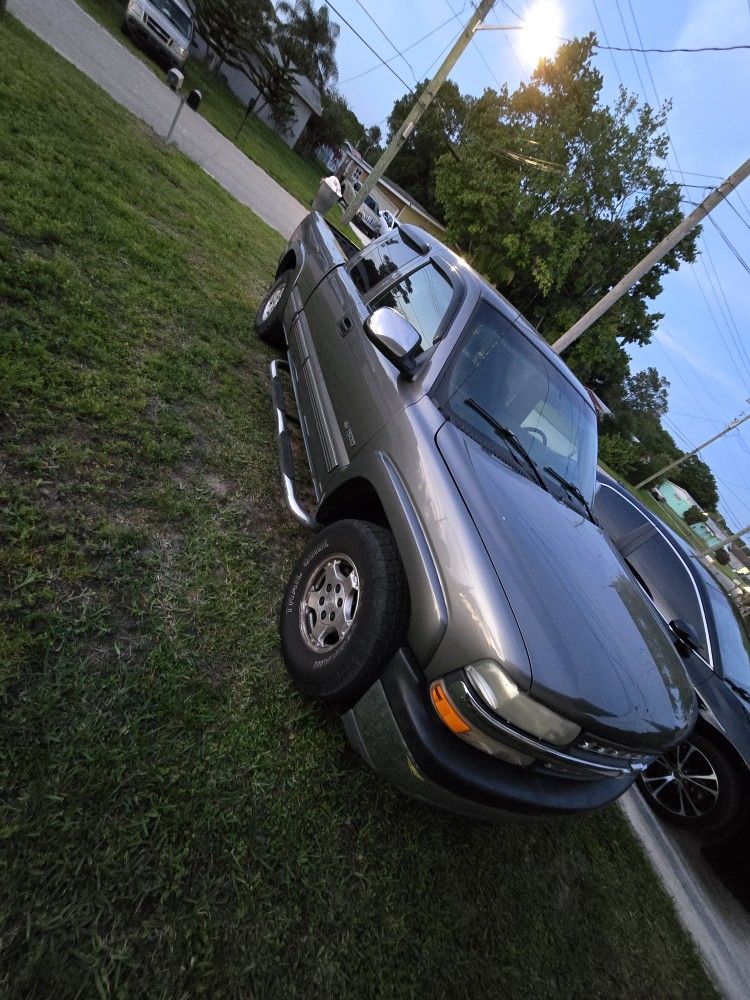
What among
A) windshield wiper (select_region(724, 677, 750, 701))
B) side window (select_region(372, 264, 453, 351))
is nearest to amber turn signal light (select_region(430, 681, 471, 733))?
side window (select_region(372, 264, 453, 351))

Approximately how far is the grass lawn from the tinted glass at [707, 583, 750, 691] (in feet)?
4.71

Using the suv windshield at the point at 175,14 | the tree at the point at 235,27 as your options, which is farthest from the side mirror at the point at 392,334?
the tree at the point at 235,27

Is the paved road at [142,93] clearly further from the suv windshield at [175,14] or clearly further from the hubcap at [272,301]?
the hubcap at [272,301]

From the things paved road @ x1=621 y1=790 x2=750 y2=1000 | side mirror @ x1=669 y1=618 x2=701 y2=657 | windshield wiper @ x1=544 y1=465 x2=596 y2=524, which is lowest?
paved road @ x1=621 y1=790 x2=750 y2=1000

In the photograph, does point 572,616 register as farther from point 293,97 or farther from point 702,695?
point 293,97

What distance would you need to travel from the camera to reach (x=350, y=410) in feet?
8.94

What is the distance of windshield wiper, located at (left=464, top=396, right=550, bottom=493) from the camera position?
2502 millimetres

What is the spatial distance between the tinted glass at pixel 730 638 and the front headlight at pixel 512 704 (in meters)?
2.74

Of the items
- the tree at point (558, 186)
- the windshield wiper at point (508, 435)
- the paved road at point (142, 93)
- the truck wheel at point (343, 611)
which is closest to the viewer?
the truck wheel at point (343, 611)

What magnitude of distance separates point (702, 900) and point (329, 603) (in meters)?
3.26

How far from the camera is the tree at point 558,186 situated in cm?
2044

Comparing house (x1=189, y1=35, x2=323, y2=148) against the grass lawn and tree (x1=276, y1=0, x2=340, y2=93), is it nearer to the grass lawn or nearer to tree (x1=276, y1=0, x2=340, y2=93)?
tree (x1=276, y1=0, x2=340, y2=93)

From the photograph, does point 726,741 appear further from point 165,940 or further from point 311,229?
point 311,229

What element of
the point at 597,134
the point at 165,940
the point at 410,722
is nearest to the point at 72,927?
the point at 165,940
